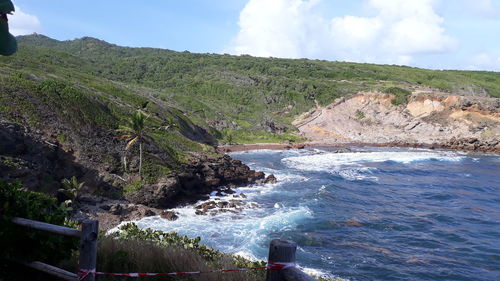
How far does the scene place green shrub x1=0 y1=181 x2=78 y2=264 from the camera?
5410 millimetres

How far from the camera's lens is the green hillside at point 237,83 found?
8038cm

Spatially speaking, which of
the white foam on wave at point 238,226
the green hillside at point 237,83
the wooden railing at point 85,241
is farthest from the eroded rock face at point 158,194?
the green hillside at point 237,83

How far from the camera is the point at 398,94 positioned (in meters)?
88.5

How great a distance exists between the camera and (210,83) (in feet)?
363

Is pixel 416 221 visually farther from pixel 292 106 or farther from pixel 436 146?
pixel 292 106

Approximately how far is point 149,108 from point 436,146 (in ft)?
173

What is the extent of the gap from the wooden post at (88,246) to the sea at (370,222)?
15.1m

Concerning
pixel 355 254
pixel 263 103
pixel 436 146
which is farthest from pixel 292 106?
pixel 355 254

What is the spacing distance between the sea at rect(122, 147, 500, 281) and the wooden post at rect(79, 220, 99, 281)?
15068mm

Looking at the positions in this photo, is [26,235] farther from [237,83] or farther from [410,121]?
[237,83]

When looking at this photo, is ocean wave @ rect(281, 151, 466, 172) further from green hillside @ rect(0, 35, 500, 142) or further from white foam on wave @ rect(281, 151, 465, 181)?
green hillside @ rect(0, 35, 500, 142)

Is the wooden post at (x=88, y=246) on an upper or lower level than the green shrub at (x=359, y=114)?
lower

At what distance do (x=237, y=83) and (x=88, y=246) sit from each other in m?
108

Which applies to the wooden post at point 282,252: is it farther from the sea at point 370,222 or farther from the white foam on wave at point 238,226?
the white foam on wave at point 238,226
